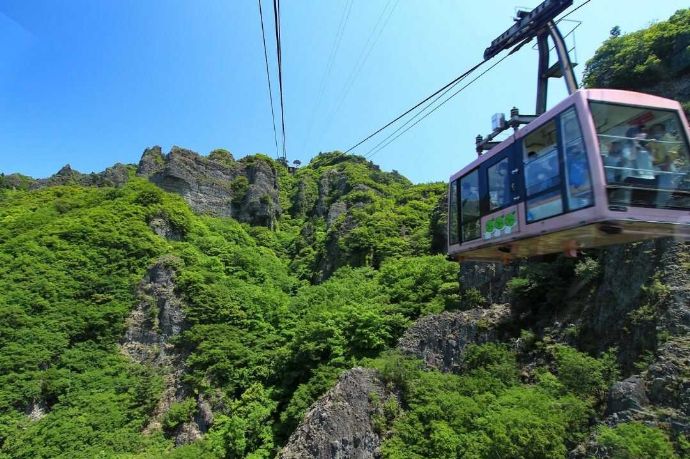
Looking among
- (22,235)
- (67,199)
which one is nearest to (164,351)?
(22,235)

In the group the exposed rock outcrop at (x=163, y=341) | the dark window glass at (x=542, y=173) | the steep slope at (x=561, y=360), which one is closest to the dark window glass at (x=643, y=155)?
the dark window glass at (x=542, y=173)

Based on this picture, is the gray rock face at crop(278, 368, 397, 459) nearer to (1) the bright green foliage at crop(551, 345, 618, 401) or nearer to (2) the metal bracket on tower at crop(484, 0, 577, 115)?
(1) the bright green foliage at crop(551, 345, 618, 401)

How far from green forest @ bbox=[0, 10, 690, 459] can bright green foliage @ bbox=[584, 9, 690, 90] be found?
0.28ft

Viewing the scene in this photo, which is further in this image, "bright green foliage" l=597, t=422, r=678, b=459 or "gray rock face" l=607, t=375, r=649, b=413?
"gray rock face" l=607, t=375, r=649, b=413

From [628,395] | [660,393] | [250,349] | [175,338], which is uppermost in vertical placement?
[660,393]

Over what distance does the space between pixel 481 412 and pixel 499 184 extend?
27.2ft

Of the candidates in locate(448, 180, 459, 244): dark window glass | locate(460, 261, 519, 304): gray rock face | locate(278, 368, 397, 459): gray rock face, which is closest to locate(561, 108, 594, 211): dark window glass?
locate(448, 180, 459, 244): dark window glass

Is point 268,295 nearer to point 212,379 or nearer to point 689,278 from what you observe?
point 212,379

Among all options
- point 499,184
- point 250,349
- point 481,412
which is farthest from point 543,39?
point 250,349

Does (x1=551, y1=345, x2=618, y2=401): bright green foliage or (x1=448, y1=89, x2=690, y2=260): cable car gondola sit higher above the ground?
(x1=448, y1=89, x2=690, y2=260): cable car gondola

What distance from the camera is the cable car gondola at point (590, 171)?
20.4 feet

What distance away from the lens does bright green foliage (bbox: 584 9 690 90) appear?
66.1 feet

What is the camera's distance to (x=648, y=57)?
67.6 ft

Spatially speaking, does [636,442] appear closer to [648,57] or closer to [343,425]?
[343,425]
